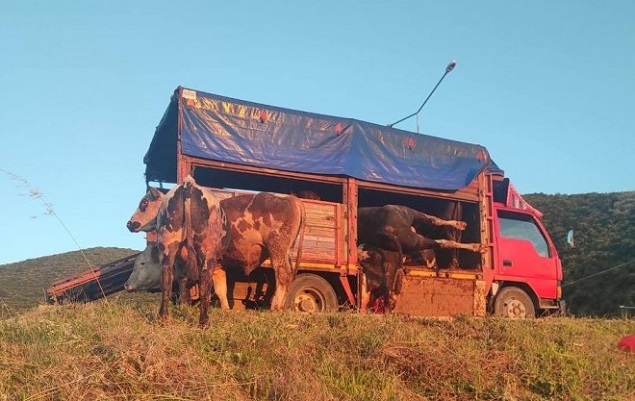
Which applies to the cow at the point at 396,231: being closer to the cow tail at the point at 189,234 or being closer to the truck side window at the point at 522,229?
the truck side window at the point at 522,229

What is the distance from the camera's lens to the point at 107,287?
40.1 ft

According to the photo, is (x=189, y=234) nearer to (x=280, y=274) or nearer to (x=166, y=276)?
(x=166, y=276)

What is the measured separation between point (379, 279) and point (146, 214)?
177 inches

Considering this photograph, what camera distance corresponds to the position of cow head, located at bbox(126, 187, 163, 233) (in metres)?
10.4

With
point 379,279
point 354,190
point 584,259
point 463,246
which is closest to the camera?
point 354,190

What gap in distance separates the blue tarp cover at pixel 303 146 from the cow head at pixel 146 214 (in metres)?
0.92

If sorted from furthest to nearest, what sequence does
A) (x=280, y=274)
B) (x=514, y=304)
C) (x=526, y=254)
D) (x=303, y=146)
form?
1. (x=526, y=254)
2. (x=514, y=304)
3. (x=303, y=146)
4. (x=280, y=274)

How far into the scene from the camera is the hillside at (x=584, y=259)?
2516 cm

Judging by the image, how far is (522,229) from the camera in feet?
47.5

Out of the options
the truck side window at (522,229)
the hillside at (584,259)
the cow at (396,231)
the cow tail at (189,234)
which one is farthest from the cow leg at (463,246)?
the hillside at (584,259)

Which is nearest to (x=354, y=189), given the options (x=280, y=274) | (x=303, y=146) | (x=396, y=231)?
(x=303, y=146)

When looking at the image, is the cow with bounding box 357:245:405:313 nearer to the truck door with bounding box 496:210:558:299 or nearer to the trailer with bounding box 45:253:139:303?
the truck door with bounding box 496:210:558:299

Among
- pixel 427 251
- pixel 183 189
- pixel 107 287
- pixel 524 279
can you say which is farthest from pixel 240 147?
pixel 524 279

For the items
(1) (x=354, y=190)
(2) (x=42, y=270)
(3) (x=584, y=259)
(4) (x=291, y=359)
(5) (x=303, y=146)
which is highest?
(5) (x=303, y=146)
